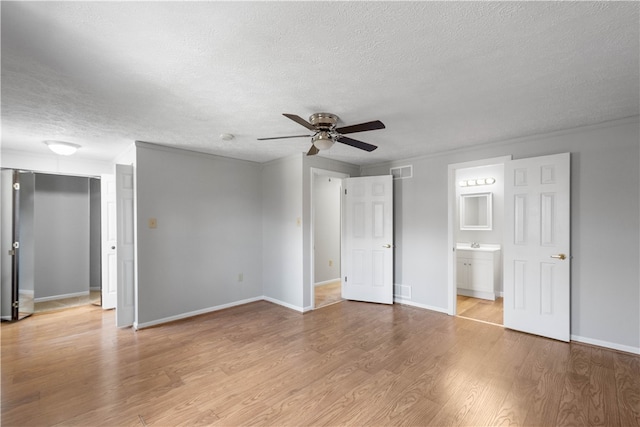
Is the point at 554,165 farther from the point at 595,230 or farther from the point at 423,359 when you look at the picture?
the point at 423,359

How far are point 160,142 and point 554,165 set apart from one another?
4734mm

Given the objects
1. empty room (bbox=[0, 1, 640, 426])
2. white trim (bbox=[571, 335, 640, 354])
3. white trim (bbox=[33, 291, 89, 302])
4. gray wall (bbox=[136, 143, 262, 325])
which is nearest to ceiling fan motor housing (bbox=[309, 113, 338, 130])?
empty room (bbox=[0, 1, 640, 426])

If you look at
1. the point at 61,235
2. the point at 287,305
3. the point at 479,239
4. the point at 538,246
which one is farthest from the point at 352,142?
the point at 61,235

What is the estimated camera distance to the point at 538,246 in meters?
3.49

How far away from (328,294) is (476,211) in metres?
3.15

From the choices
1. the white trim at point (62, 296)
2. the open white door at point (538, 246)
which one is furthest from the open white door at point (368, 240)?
the white trim at point (62, 296)

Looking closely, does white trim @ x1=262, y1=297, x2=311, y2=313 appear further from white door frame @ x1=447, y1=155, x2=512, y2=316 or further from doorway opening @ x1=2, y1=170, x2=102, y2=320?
doorway opening @ x1=2, y1=170, x2=102, y2=320

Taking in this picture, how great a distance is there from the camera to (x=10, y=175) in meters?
4.18

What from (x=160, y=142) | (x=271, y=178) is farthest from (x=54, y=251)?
(x=271, y=178)

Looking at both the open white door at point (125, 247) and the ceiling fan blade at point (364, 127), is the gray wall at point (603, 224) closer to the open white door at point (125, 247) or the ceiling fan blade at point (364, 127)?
the ceiling fan blade at point (364, 127)

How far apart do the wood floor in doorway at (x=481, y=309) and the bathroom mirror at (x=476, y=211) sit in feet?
4.30

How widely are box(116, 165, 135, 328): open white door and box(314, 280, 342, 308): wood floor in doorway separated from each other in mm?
2630

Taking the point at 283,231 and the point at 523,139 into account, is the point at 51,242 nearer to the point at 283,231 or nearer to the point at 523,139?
the point at 283,231

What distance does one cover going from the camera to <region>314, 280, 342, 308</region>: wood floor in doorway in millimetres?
5064
